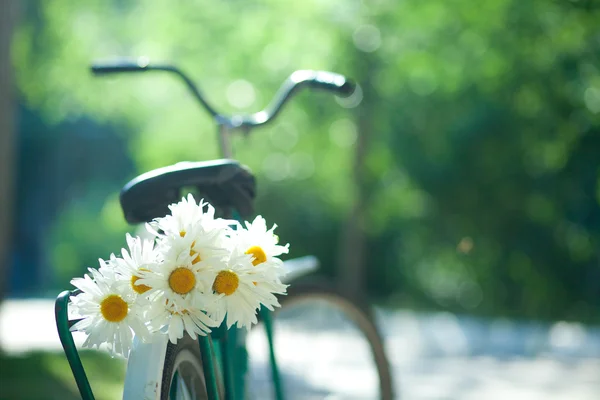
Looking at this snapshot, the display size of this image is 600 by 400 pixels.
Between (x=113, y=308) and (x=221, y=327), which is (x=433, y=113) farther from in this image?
(x=113, y=308)

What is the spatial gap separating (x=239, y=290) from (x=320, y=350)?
9.10 ft

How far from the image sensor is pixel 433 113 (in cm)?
1000

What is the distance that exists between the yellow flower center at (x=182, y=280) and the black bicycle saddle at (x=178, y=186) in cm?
40

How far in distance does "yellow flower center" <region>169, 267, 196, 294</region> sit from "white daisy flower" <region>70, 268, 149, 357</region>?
0.32 ft

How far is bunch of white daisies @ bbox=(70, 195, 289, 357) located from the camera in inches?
72.0

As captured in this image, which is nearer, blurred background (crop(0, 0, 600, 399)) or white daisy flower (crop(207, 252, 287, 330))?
white daisy flower (crop(207, 252, 287, 330))

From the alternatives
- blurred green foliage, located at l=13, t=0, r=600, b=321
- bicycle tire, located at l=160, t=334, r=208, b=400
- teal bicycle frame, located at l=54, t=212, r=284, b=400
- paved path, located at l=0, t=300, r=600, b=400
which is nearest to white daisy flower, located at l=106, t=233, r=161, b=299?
teal bicycle frame, located at l=54, t=212, r=284, b=400

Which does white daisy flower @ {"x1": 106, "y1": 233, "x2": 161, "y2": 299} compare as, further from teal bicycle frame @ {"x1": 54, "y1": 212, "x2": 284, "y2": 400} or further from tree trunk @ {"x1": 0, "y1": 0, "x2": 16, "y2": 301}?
tree trunk @ {"x1": 0, "y1": 0, "x2": 16, "y2": 301}

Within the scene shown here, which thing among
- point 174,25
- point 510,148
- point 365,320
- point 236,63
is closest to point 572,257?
point 510,148

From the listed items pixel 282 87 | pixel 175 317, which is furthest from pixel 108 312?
pixel 282 87

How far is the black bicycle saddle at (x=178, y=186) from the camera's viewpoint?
2182mm

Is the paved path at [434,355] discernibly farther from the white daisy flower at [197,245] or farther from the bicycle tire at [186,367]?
the white daisy flower at [197,245]

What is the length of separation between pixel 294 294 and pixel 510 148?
7.37m

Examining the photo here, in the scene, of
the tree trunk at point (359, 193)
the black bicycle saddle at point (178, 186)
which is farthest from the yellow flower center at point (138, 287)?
the tree trunk at point (359, 193)
